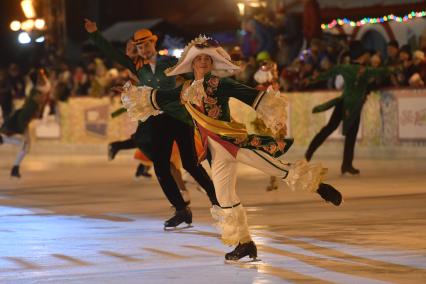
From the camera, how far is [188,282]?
8305 millimetres

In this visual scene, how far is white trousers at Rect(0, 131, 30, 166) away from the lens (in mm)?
19719

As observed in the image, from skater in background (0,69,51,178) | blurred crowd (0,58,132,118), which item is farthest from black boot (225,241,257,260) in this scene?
blurred crowd (0,58,132,118)

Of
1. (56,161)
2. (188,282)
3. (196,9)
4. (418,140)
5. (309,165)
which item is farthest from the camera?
(196,9)

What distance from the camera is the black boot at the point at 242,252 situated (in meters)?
9.22

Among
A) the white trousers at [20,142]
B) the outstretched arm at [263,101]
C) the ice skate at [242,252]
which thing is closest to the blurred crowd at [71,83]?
the white trousers at [20,142]

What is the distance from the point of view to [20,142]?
2023cm

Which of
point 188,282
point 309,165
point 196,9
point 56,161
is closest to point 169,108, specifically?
point 309,165

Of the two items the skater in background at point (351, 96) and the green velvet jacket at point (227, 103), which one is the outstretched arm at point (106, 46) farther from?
the skater in background at point (351, 96)

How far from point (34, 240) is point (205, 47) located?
9.19 ft

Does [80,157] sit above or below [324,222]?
below

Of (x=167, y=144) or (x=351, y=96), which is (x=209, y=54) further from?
(x=351, y=96)

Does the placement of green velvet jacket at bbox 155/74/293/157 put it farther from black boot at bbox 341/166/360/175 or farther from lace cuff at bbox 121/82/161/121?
black boot at bbox 341/166/360/175

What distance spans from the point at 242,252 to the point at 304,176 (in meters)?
0.76

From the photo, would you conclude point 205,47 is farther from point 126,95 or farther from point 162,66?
point 162,66
